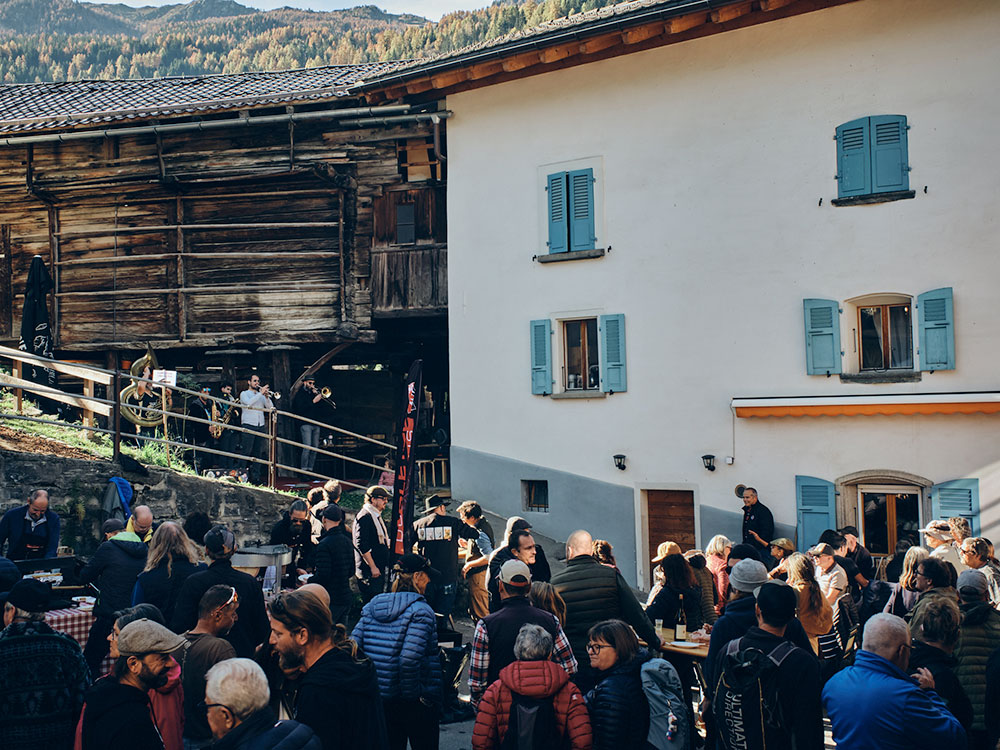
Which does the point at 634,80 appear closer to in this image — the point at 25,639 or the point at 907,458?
the point at 907,458

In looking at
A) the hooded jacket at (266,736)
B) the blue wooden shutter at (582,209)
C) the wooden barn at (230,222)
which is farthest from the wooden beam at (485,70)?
the hooded jacket at (266,736)

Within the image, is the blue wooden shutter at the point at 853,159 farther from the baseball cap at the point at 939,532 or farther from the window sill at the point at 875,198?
the baseball cap at the point at 939,532

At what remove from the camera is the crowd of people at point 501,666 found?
4746 mm

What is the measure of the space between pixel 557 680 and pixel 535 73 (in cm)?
1313

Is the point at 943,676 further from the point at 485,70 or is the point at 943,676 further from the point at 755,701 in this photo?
the point at 485,70

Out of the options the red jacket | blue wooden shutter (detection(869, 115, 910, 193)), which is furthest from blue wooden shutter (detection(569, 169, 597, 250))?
the red jacket

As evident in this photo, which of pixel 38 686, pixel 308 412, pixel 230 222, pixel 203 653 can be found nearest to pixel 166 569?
pixel 203 653

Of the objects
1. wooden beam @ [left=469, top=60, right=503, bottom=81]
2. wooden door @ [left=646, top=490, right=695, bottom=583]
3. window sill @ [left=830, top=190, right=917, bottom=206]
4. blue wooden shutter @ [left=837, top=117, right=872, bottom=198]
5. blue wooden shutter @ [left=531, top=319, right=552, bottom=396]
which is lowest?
wooden door @ [left=646, top=490, right=695, bottom=583]

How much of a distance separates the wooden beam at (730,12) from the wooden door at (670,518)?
23.4 feet

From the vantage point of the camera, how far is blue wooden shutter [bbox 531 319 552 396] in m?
16.4

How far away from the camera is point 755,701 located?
5145 mm

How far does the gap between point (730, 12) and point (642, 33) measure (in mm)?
1373

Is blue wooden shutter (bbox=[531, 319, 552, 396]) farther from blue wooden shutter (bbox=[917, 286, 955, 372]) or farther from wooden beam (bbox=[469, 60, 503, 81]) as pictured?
blue wooden shutter (bbox=[917, 286, 955, 372])

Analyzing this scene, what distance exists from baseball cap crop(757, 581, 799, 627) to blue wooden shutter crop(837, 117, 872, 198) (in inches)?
405
